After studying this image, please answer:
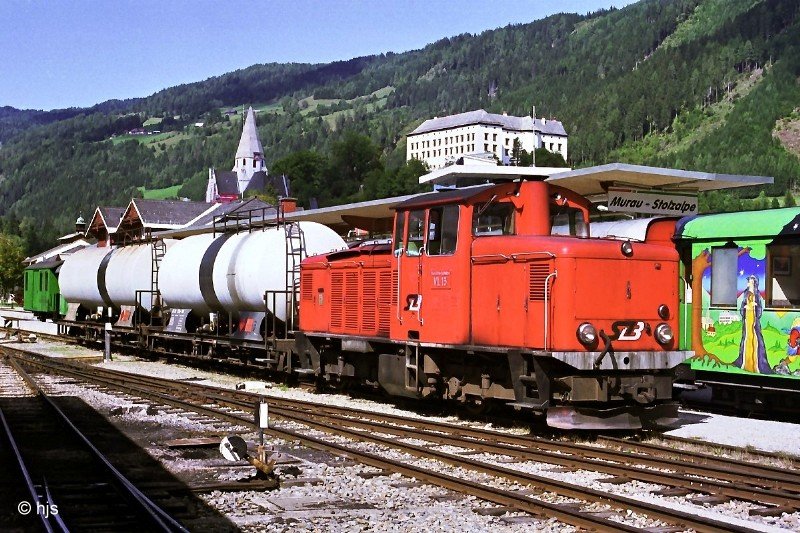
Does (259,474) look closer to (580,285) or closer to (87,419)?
(580,285)

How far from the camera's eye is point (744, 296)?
15.9 metres

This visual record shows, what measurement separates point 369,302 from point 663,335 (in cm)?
584

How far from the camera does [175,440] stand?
12.4 m

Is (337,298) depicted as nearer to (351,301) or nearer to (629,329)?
(351,301)

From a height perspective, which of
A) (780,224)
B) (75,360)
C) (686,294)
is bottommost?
(75,360)

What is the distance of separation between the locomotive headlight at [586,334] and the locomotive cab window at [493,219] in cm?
203

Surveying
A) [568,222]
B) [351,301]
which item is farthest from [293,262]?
[568,222]

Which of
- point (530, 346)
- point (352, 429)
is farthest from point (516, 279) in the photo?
point (352, 429)

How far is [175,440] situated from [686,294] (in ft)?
32.3

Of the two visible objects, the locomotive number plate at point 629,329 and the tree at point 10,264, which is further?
the tree at point 10,264

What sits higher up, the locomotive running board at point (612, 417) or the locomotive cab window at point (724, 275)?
the locomotive cab window at point (724, 275)

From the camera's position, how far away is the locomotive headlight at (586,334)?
12195mm

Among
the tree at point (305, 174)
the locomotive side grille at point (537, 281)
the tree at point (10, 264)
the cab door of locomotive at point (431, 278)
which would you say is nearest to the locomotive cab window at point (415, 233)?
the cab door of locomotive at point (431, 278)

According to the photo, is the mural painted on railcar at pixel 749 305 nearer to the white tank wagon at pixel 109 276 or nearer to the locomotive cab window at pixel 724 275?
the locomotive cab window at pixel 724 275
